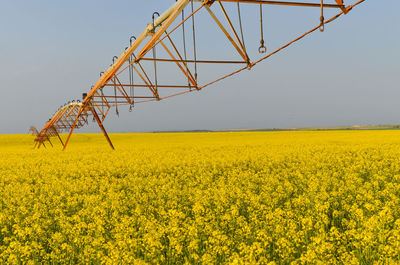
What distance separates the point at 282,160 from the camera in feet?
49.9

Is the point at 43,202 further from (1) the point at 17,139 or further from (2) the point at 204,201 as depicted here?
(1) the point at 17,139

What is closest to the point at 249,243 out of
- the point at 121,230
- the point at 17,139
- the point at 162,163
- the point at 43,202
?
the point at 121,230

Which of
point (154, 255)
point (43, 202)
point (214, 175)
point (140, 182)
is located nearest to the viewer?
point (154, 255)

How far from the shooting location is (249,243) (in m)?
4.90

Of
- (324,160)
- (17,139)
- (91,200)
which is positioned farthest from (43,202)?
(17,139)

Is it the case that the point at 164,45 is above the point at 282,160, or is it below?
above

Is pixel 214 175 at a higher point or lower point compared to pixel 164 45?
lower

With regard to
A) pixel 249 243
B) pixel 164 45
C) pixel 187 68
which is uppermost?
pixel 164 45

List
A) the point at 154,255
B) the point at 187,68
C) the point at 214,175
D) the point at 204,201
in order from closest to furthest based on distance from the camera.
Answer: the point at 154,255
the point at 204,201
the point at 187,68
the point at 214,175

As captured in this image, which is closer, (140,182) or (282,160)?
(140,182)

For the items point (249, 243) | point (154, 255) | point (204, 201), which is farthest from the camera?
point (204, 201)

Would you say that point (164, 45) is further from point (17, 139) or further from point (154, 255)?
point (17, 139)

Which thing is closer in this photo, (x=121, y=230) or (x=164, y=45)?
(x=121, y=230)

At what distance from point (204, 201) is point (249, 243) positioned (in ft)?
6.70
